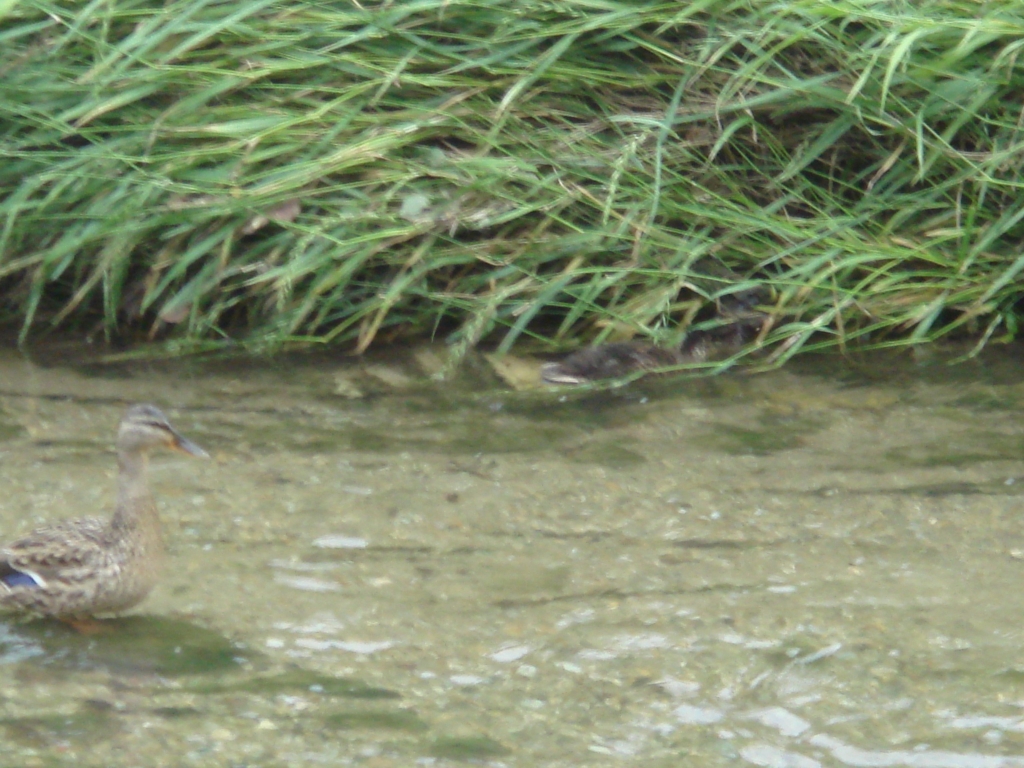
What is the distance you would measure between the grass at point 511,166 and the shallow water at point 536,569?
0.29 m

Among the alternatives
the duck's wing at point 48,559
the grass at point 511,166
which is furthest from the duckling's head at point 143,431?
the grass at point 511,166

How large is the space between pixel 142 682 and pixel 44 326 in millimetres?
2972

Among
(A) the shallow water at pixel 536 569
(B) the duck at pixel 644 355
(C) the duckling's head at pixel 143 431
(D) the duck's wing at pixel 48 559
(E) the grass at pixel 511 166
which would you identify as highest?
(E) the grass at pixel 511 166

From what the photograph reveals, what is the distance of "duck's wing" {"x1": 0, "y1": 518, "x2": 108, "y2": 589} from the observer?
4.03 m

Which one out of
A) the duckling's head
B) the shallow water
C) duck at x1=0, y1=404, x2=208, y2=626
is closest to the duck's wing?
duck at x1=0, y1=404, x2=208, y2=626

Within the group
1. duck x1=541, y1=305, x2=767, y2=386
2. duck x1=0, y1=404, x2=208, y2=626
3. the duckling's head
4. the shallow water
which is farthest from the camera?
duck x1=541, y1=305, x2=767, y2=386

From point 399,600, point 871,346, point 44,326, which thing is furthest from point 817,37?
point 44,326

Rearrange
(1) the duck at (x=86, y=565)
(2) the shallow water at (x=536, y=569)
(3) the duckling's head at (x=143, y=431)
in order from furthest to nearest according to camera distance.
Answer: (3) the duckling's head at (x=143, y=431) < (1) the duck at (x=86, y=565) < (2) the shallow water at (x=536, y=569)

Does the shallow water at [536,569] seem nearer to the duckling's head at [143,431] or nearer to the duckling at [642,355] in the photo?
the duckling at [642,355]

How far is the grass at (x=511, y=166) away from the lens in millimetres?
5793

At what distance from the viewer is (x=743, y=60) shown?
6031 mm

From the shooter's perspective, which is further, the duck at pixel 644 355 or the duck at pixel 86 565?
the duck at pixel 644 355

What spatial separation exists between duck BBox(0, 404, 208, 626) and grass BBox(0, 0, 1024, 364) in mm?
1691

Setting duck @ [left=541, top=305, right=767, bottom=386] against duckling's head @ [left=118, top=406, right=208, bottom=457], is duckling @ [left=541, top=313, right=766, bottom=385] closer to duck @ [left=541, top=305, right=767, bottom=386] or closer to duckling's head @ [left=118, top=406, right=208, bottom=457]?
duck @ [left=541, top=305, right=767, bottom=386]
